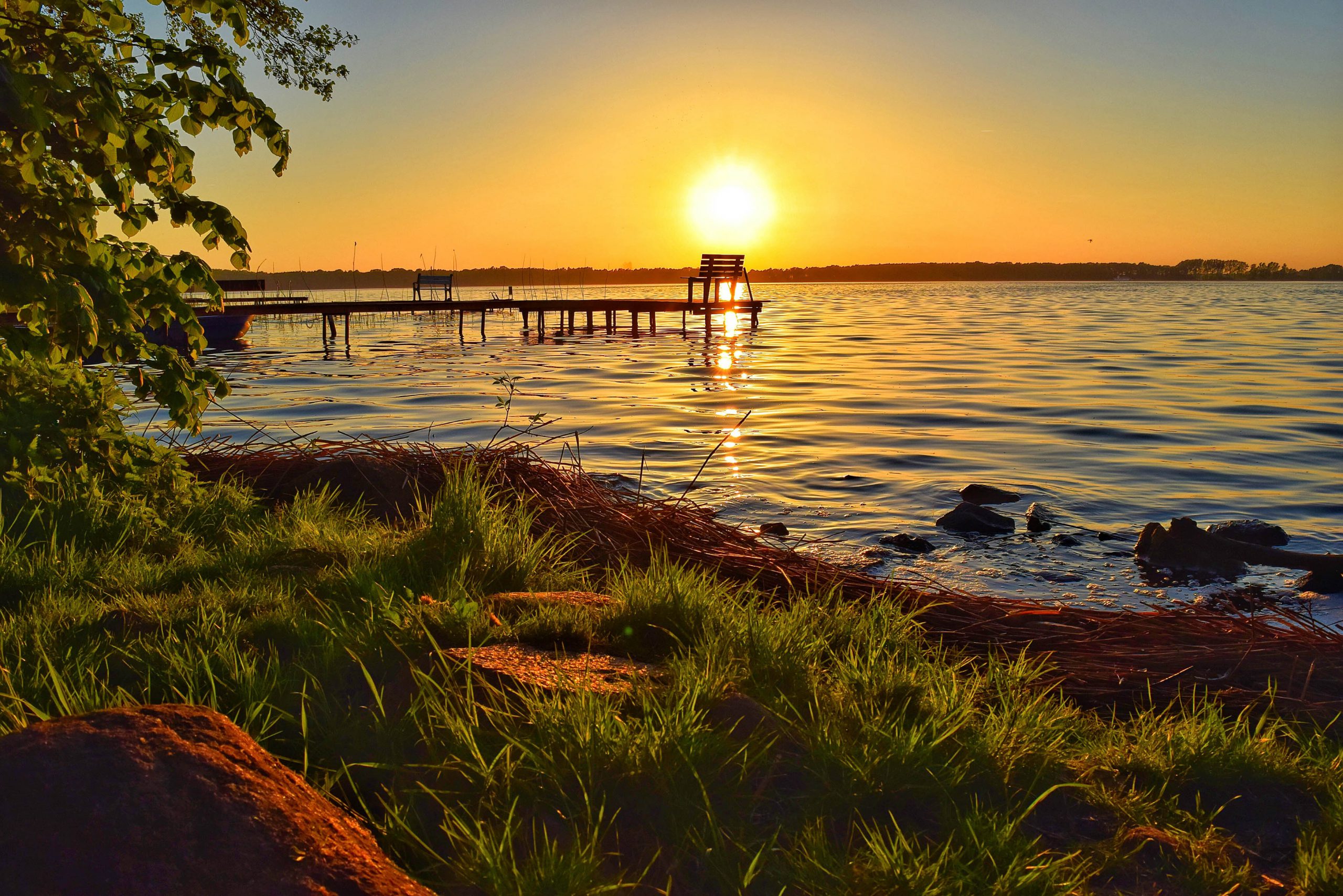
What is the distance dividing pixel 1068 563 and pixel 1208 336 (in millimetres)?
28300

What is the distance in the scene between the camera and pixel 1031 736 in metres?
2.73

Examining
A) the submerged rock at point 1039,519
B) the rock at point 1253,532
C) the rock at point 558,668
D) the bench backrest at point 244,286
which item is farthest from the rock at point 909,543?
the bench backrest at point 244,286

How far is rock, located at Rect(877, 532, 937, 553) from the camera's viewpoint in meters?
6.86

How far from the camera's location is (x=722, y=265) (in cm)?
3500

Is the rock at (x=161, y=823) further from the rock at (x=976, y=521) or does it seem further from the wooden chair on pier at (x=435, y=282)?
the wooden chair on pier at (x=435, y=282)

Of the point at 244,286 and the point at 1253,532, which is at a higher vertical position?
the point at 244,286

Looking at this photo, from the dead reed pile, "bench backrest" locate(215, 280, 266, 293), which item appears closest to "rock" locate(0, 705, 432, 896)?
the dead reed pile

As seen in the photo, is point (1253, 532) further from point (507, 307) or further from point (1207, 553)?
point (507, 307)

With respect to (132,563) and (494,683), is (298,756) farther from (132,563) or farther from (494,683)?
(132,563)

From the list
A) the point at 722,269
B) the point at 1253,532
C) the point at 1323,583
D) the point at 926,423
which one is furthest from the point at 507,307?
the point at 1323,583

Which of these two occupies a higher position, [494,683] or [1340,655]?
[494,683]

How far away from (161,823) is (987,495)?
7548 mm

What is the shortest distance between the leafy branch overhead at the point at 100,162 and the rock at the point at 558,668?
1643 mm

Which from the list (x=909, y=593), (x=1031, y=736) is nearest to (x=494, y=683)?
(x=1031, y=736)
